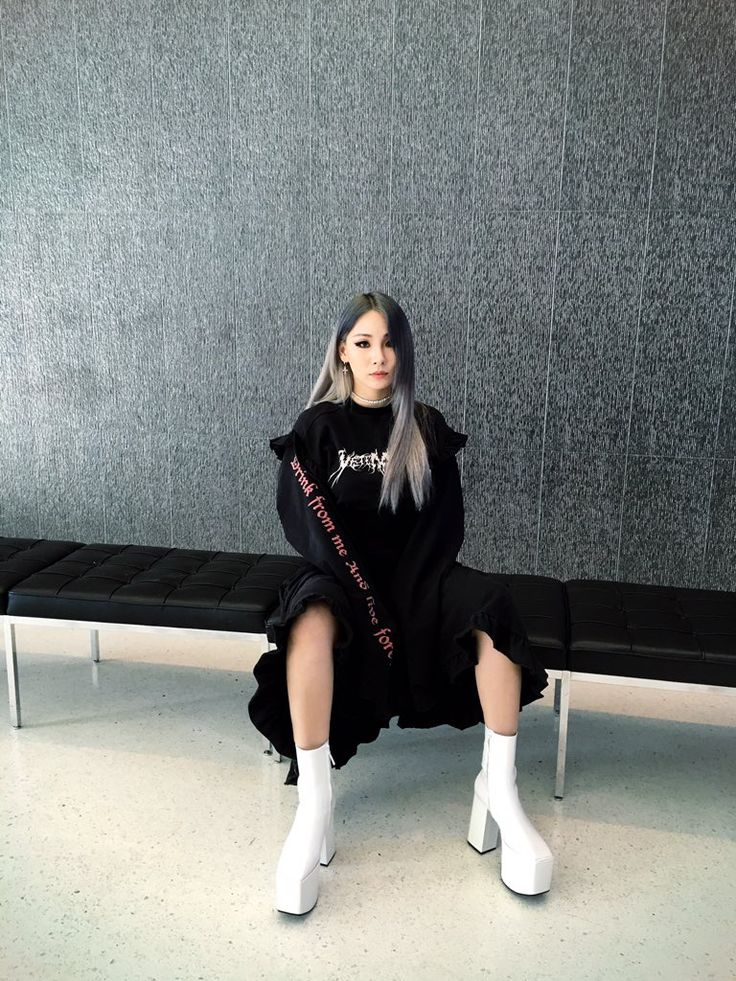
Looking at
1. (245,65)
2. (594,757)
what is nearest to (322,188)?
(245,65)

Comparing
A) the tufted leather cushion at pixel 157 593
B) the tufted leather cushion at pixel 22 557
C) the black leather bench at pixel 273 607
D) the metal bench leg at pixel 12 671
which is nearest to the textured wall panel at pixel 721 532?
the black leather bench at pixel 273 607

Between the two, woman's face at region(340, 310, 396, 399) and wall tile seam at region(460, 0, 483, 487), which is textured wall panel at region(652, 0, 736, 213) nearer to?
wall tile seam at region(460, 0, 483, 487)

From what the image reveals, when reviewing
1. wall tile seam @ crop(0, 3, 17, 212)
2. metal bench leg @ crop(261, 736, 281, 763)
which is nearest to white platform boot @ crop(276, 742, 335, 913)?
metal bench leg @ crop(261, 736, 281, 763)

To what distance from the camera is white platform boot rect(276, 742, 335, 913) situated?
5.81ft

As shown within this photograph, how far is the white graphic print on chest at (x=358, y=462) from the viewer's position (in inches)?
83.8

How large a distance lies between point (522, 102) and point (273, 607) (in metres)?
2.07

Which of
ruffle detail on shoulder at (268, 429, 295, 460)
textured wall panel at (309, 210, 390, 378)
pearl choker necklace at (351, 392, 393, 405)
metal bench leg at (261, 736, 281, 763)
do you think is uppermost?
textured wall panel at (309, 210, 390, 378)

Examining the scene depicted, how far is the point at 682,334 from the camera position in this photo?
3.27 metres

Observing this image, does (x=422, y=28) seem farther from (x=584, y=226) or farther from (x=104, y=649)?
(x=104, y=649)

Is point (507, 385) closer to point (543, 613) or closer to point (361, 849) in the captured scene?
point (543, 613)

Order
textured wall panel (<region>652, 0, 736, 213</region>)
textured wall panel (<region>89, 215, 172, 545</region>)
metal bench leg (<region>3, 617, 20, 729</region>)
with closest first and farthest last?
metal bench leg (<region>3, 617, 20, 729</region>)
textured wall panel (<region>652, 0, 736, 213</region>)
textured wall panel (<region>89, 215, 172, 545</region>)

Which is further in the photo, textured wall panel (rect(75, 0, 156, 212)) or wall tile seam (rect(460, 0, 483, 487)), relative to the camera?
textured wall panel (rect(75, 0, 156, 212))

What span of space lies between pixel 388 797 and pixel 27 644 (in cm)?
172

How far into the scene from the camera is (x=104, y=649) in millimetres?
3256
